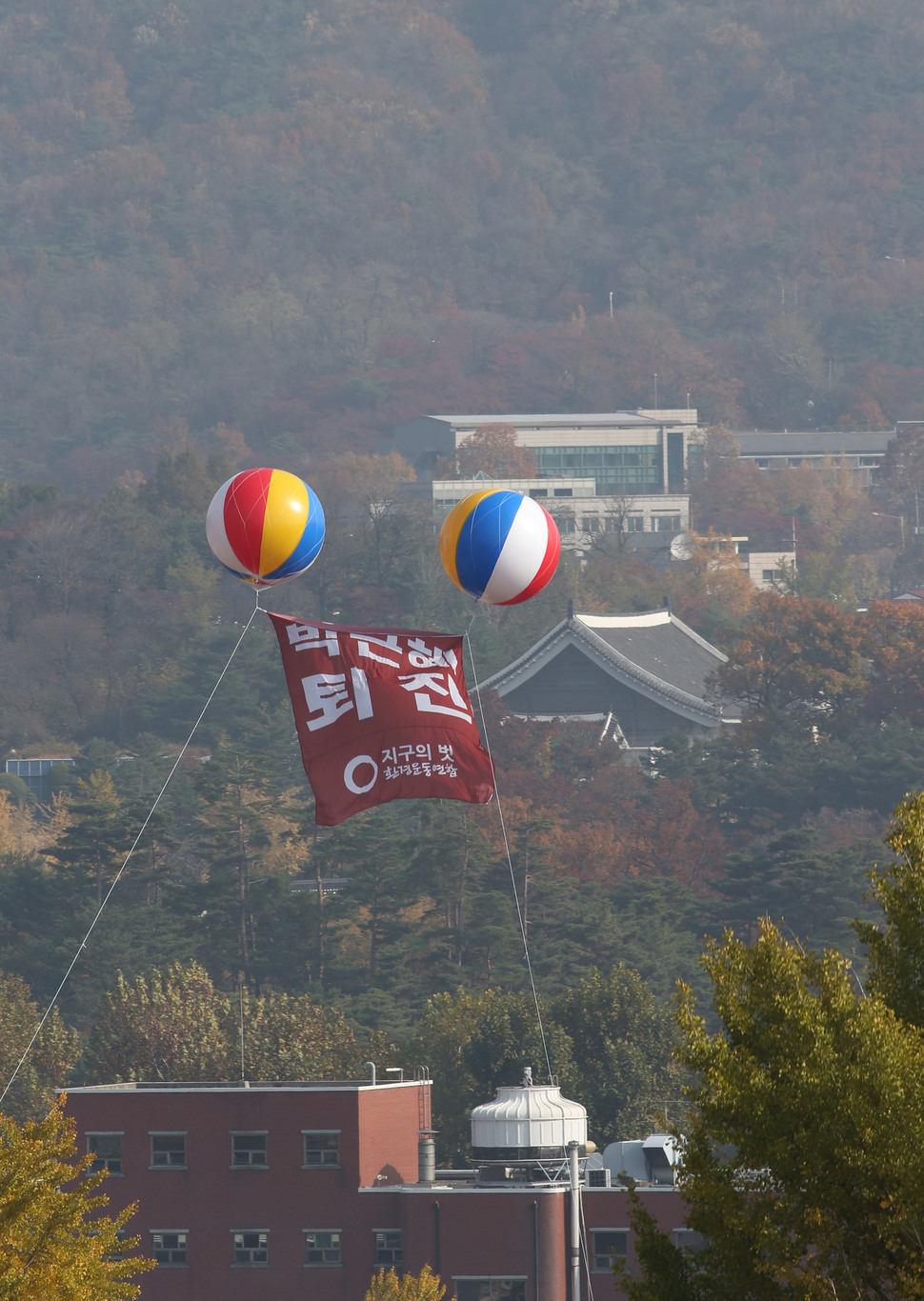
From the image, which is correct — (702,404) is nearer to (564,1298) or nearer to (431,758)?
(564,1298)

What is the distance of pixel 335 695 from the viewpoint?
16859mm

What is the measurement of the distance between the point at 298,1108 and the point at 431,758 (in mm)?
15840

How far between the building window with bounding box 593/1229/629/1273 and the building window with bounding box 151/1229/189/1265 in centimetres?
616

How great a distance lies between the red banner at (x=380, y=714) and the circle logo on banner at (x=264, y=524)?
3.83ft

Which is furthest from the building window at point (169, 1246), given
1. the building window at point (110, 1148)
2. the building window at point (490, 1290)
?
the building window at point (490, 1290)

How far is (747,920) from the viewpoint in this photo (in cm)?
5594

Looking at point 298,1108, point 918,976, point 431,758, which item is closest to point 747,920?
point 298,1108

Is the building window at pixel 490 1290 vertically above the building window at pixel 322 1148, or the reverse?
the building window at pixel 322 1148

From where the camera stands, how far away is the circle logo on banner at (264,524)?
17938 mm

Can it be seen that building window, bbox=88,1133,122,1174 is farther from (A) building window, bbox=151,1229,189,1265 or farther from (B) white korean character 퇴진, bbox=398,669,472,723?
(B) white korean character 퇴진, bbox=398,669,472,723

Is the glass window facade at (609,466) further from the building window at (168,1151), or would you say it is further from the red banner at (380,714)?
the red banner at (380,714)

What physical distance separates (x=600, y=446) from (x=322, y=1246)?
386 ft

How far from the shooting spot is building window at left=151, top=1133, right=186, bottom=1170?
3175 centimetres

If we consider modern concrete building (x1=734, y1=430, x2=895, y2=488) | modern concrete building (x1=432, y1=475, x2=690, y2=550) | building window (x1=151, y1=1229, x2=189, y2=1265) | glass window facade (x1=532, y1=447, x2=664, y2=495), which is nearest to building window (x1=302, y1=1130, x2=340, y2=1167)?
Answer: building window (x1=151, y1=1229, x2=189, y2=1265)
